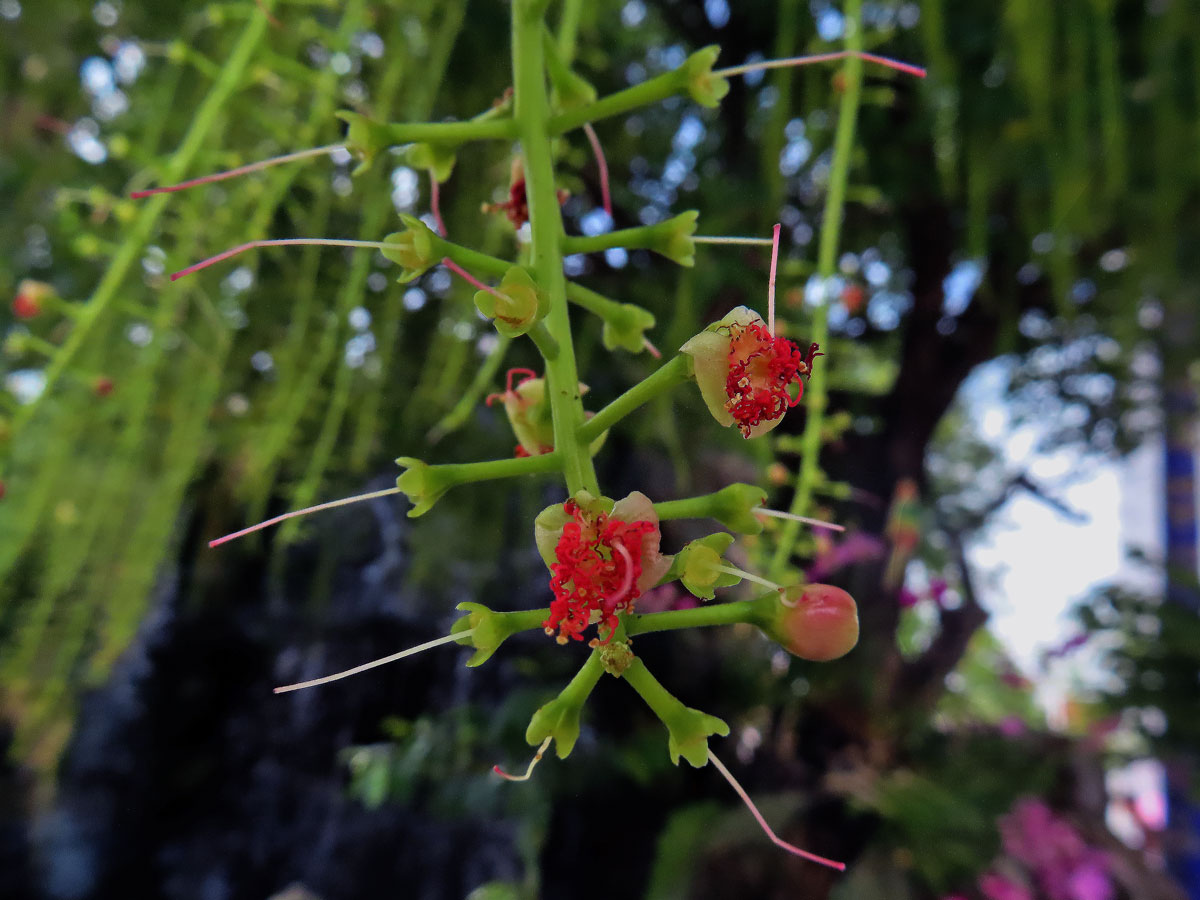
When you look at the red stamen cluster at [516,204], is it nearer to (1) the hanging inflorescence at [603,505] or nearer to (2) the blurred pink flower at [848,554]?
(1) the hanging inflorescence at [603,505]

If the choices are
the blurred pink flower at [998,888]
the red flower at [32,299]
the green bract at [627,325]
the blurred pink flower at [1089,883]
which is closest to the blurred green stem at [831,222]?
the green bract at [627,325]

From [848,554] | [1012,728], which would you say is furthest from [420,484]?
[1012,728]

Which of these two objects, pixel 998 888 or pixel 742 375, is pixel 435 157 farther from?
A: pixel 998 888

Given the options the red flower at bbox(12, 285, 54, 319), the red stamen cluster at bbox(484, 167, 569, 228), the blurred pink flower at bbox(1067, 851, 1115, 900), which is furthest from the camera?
the blurred pink flower at bbox(1067, 851, 1115, 900)

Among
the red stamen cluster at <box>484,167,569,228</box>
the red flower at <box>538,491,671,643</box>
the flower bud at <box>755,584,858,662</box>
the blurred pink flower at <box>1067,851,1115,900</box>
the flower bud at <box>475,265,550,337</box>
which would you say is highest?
the red stamen cluster at <box>484,167,569,228</box>

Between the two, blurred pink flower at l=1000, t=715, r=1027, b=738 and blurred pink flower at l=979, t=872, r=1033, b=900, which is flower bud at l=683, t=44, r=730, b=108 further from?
blurred pink flower at l=1000, t=715, r=1027, b=738

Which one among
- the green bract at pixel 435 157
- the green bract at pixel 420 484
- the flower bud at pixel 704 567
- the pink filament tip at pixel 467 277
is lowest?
the flower bud at pixel 704 567

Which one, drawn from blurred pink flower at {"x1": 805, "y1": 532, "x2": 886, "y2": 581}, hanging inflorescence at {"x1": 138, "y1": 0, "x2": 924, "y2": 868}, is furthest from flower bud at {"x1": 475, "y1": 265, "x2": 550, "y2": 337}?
blurred pink flower at {"x1": 805, "y1": 532, "x2": 886, "y2": 581}
